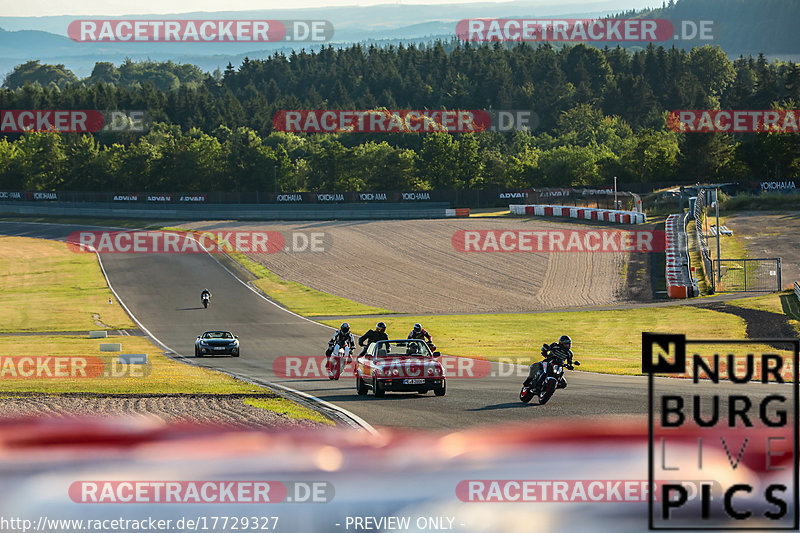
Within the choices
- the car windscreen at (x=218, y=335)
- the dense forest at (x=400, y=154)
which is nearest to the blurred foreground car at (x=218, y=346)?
the car windscreen at (x=218, y=335)

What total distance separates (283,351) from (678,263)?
3084 centimetres

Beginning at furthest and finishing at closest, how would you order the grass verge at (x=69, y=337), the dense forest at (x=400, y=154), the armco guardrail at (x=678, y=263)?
1. the dense forest at (x=400, y=154)
2. the armco guardrail at (x=678, y=263)
3. the grass verge at (x=69, y=337)

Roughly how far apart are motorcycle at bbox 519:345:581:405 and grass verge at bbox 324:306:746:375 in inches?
354

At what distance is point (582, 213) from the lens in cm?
9219

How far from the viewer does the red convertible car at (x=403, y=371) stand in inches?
883

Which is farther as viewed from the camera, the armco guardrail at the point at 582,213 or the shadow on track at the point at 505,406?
the armco guardrail at the point at 582,213

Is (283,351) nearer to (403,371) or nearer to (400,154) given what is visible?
(403,371)

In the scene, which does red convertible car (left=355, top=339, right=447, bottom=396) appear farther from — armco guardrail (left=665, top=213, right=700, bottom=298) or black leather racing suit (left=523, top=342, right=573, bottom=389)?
armco guardrail (left=665, top=213, right=700, bottom=298)

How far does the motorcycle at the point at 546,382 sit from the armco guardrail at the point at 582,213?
67.3m

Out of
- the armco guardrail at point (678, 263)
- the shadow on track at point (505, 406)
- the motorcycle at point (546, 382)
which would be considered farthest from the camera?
the armco guardrail at point (678, 263)

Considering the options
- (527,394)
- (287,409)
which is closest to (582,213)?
(527,394)

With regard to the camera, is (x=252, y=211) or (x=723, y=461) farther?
(x=252, y=211)

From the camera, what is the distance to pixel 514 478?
13.9 metres

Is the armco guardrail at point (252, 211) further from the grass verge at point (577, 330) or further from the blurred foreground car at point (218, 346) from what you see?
the blurred foreground car at point (218, 346)
